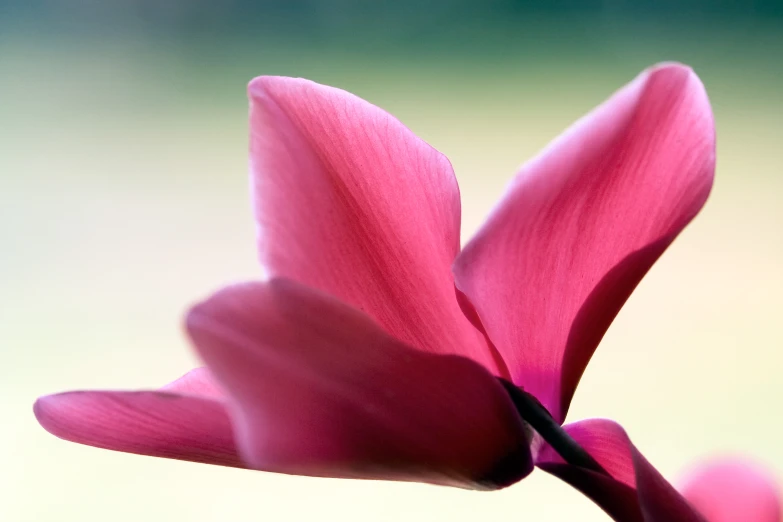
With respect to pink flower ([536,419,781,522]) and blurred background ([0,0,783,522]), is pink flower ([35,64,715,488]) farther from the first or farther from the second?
blurred background ([0,0,783,522])

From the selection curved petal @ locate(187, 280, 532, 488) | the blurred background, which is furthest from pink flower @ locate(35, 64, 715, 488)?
the blurred background

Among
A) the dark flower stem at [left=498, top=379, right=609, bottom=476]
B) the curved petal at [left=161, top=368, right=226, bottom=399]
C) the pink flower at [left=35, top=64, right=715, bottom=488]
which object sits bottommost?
the dark flower stem at [left=498, top=379, right=609, bottom=476]

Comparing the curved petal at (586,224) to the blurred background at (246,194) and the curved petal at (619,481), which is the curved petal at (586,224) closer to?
the curved petal at (619,481)

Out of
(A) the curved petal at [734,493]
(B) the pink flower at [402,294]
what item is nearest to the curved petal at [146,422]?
(B) the pink flower at [402,294]

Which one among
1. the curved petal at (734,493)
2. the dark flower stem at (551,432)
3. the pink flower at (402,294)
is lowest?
the curved petal at (734,493)

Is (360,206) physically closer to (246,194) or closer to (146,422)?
(146,422)

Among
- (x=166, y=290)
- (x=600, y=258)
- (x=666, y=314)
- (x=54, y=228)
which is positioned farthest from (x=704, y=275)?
(x=600, y=258)
